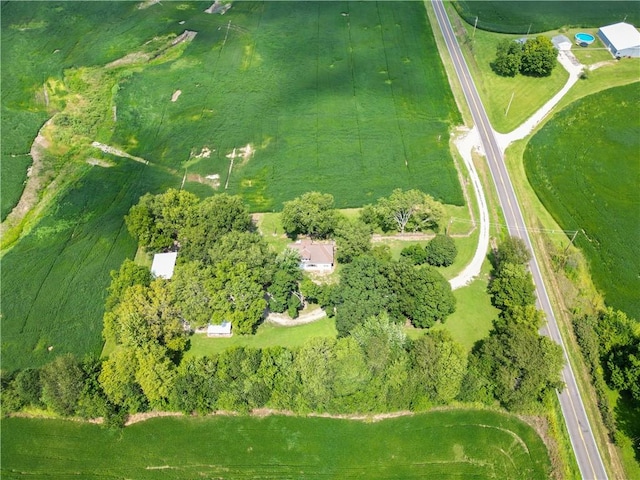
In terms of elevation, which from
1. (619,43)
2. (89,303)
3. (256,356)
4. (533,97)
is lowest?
(89,303)

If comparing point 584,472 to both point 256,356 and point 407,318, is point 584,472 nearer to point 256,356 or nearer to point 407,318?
point 407,318

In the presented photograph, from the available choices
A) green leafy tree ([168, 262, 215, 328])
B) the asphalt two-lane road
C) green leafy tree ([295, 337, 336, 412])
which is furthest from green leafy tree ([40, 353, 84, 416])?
the asphalt two-lane road

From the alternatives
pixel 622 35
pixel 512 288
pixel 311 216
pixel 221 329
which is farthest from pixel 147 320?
pixel 622 35

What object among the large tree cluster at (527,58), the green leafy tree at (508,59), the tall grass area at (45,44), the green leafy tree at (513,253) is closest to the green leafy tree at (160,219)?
the tall grass area at (45,44)

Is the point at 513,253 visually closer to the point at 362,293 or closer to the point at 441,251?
the point at 441,251

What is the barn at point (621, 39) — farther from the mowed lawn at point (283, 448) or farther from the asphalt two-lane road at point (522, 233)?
the mowed lawn at point (283, 448)

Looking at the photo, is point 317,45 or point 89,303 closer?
point 89,303

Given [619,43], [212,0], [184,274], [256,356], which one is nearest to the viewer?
[256,356]

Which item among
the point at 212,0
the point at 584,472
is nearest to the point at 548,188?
the point at 584,472
